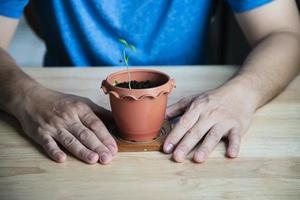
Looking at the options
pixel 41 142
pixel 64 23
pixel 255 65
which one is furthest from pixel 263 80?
pixel 64 23

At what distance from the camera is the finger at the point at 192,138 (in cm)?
78

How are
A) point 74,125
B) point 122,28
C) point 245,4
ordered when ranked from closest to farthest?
point 74,125 < point 245,4 < point 122,28

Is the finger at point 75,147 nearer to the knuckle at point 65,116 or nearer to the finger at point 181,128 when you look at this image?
the knuckle at point 65,116

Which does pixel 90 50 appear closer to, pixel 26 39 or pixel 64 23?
pixel 64 23

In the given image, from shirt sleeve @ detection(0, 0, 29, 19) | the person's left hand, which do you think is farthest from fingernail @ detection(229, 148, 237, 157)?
shirt sleeve @ detection(0, 0, 29, 19)

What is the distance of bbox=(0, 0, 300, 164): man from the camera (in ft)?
2.71

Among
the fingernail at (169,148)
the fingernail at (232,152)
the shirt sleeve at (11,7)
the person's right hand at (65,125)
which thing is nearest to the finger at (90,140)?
the person's right hand at (65,125)

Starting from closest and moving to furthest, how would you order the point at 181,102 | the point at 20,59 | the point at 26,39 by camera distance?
1. the point at 181,102
2. the point at 20,59
3. the point at 26,39

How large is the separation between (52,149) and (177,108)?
279 millimetres

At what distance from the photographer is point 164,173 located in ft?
2.44

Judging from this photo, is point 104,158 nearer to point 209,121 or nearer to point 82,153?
point 82,153

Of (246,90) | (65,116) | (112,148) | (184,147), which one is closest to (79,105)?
(65,116)

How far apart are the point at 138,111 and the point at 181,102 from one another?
0.56 feet

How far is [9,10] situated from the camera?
124 centimetres
